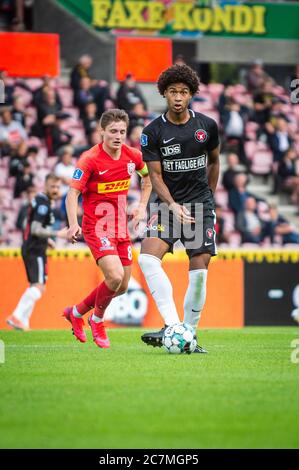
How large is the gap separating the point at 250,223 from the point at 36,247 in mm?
5485

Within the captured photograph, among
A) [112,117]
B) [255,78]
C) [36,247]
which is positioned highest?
[255,78]

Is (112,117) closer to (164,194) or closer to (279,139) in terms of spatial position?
(164,194)

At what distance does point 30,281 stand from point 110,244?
489 cm

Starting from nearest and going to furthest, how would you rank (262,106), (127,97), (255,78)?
(127,97)
(262,106)
(255,78)

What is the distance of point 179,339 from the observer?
376 inches

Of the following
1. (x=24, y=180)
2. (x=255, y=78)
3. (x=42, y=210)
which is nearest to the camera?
(x=42, y=210)

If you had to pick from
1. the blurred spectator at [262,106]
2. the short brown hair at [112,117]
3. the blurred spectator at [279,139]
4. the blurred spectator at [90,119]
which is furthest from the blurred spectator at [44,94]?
the short brown hair at [112,117]

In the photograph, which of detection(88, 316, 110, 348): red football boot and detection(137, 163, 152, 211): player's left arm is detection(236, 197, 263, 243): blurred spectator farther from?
detection(88, 316, 110, 348): red football boot

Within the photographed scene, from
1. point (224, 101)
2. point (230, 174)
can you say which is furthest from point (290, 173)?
point (230, 174)

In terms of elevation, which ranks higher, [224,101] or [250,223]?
[224,101]

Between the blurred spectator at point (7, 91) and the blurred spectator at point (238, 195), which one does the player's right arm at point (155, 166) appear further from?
the blurred spectator at point (7, 91)

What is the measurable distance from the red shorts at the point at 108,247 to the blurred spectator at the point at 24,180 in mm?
8189

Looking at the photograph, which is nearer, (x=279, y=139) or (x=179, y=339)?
(x=179, y=339)

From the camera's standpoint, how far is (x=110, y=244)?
10.3 metres
